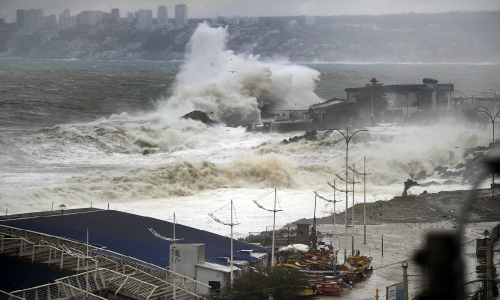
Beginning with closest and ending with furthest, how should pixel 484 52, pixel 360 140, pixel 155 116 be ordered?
pixel 360 140 → pixel 155 116 → pixel 484 52

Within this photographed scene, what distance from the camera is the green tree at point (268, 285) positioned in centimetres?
1542

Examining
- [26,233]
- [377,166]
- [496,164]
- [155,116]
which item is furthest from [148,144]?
[496,164]

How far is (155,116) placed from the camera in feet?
228

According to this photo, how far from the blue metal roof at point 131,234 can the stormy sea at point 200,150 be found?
185 inches

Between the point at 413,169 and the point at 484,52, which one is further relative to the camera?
the point at 484,52

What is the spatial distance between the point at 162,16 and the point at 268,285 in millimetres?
161319

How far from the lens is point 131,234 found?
2002 centimetres

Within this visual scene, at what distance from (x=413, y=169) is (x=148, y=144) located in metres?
21.5

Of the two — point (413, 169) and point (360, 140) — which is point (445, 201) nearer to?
point (413, 169)

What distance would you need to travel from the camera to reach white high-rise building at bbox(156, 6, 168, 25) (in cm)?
16801

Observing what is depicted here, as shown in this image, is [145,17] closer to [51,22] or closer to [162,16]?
[162,16]

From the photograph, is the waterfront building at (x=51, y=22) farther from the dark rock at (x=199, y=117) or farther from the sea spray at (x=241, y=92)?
the dark rock at (x=199, y=117)

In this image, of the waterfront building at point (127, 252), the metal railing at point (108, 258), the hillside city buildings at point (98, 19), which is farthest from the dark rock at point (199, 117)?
the hillside city buildings at point (98, 19)

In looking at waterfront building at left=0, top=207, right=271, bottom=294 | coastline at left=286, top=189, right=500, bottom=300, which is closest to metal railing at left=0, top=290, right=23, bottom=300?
waterfront building at left=0, top=207, right=271, bottom=294
